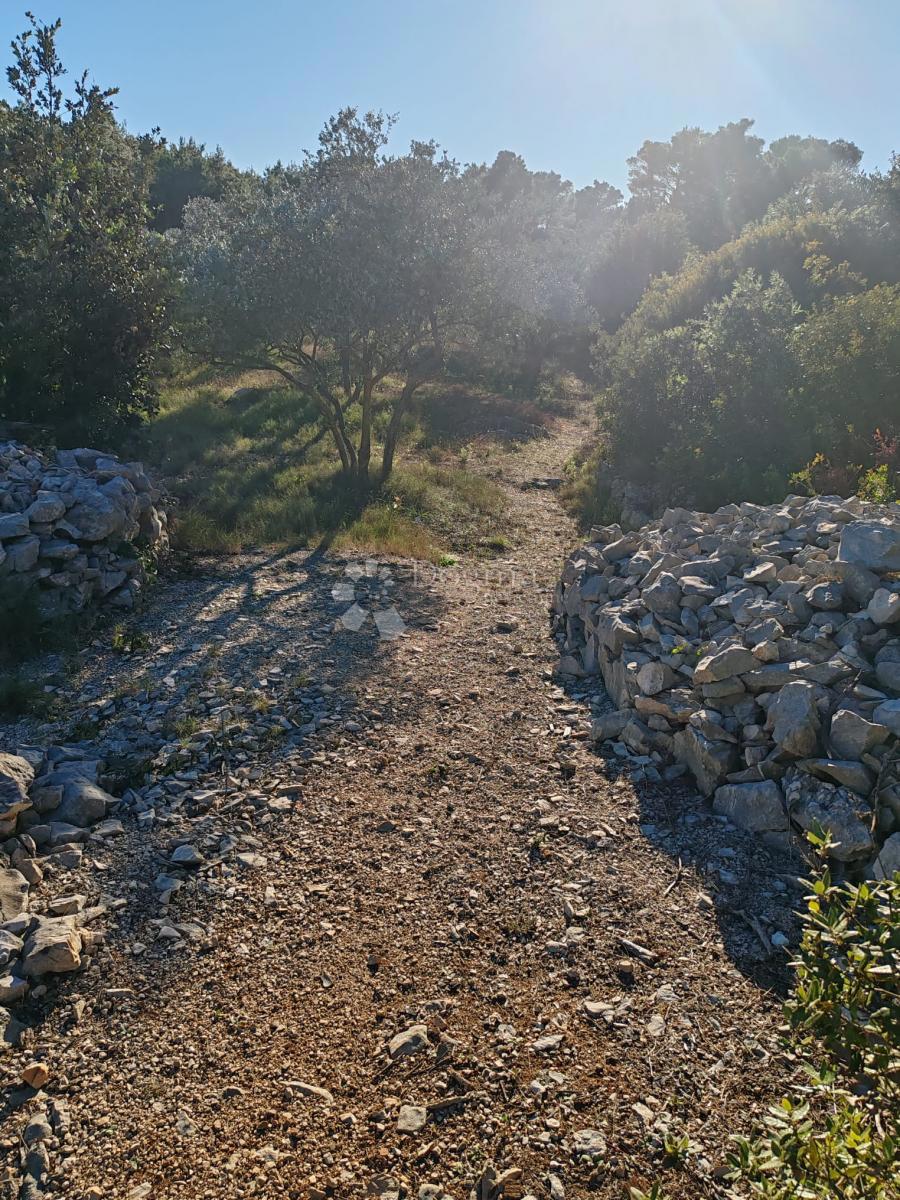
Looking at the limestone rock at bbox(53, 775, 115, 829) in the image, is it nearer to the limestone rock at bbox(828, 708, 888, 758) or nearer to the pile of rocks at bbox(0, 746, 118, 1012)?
the pile of rocks at bbox(0, 746, 118, 1012)

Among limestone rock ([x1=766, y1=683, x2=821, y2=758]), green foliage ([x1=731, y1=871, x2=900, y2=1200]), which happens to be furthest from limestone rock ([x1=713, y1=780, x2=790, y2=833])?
green foliage ([x1=731, y1=871, x2=900, y2=1200])

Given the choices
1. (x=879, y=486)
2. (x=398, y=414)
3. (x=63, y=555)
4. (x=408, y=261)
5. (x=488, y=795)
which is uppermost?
(x=408, y=261)

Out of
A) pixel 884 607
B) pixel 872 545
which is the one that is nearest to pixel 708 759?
pixel 884 607

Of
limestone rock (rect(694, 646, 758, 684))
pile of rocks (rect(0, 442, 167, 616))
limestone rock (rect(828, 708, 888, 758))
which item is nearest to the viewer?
limestone rock (rect(828, 708, 888, 758))

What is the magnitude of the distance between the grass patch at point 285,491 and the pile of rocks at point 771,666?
542cm

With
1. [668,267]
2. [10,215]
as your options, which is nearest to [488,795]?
[10,215]

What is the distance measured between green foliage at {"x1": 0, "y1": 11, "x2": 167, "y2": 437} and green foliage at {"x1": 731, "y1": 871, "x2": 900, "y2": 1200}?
46.3 feet

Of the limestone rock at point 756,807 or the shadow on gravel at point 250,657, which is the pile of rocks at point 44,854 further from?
the limestone rock at point 756,807

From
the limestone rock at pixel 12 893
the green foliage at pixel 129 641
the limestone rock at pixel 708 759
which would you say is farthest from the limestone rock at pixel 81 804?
the limestone rock at pixel 708 759

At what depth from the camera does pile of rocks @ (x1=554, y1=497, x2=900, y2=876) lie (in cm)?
544

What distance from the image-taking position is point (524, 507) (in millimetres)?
16266

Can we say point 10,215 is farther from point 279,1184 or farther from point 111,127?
point 279,1184

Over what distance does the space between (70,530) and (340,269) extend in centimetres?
744

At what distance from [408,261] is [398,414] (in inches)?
129
